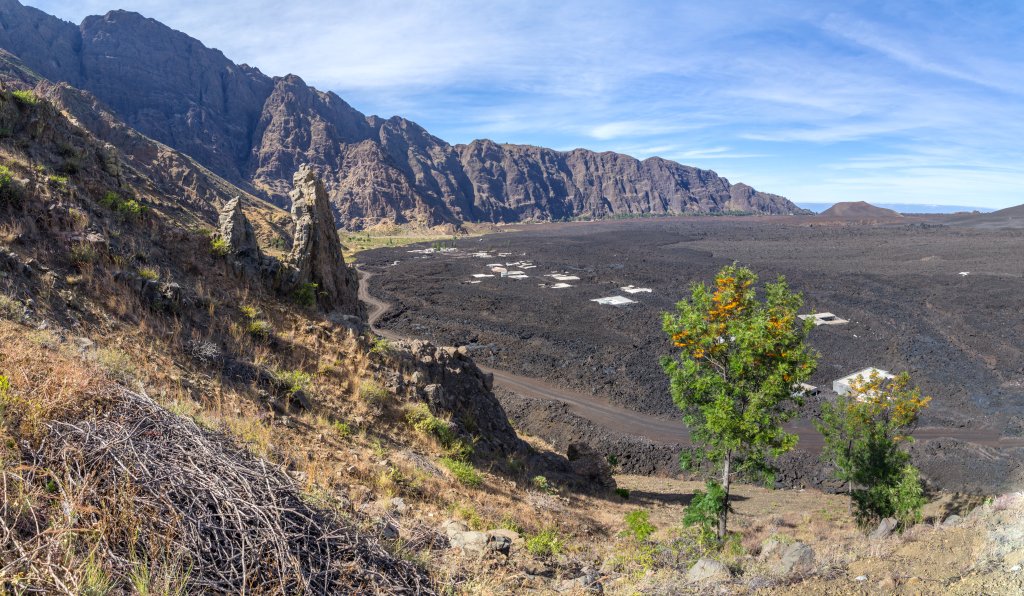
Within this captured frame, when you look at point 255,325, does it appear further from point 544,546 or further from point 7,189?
point 544,546

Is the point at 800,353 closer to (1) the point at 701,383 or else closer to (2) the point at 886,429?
(1) the point at 701,383

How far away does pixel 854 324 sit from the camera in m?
44.3

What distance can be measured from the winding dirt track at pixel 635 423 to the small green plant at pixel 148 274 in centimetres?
2306

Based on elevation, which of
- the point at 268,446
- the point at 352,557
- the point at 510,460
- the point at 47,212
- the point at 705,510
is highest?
the point at 47,212

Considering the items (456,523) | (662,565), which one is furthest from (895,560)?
(456,523)

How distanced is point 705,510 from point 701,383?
3.17 meters

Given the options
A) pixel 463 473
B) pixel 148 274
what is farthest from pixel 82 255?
pixel 463 473

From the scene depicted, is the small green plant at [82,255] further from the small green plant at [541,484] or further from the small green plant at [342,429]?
the small green plant at [541,484]

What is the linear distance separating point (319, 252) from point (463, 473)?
10091 millimetres

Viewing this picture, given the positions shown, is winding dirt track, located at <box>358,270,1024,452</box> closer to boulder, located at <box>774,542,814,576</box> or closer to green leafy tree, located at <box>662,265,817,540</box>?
green leafy tree, located at <box>662,265,817,540</box>

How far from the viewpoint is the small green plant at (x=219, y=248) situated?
12.4 m

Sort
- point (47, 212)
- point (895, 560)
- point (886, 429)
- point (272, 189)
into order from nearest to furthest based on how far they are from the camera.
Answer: point (895, 560) < point (47, 212) < point (886, 429) < point (272, 189)

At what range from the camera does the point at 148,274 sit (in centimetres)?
945

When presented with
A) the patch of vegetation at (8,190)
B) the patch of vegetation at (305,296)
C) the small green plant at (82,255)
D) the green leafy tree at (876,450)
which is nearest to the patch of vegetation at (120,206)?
the patch of vegetation at (8,190)
